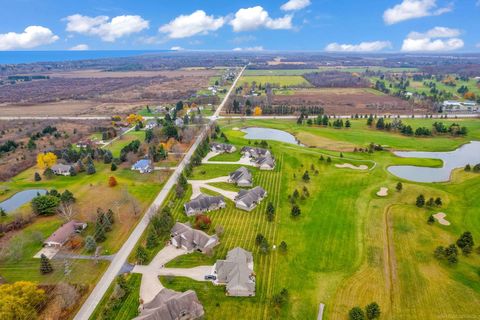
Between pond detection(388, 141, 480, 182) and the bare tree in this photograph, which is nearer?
the bare tree

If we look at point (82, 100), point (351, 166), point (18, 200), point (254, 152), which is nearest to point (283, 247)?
point (351, 166)

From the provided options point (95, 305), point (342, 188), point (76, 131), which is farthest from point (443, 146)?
point (76, 131)

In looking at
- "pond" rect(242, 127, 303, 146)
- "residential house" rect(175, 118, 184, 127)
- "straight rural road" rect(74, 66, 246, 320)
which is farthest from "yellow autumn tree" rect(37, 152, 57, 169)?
"pond" rect(242, 127, 303, 146)

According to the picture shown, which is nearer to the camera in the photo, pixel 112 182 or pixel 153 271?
pixel 153 271

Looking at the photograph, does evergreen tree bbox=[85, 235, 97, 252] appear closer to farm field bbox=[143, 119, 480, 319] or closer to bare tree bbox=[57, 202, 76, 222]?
bare tree bbox=[57, 202, 76, 222]

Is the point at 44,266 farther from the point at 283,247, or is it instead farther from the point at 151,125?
the point at 151,125

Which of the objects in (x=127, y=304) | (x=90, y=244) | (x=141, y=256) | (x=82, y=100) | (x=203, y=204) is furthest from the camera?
(x=82, y=100)
